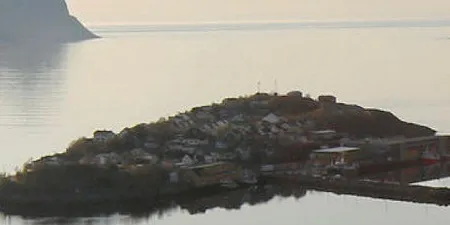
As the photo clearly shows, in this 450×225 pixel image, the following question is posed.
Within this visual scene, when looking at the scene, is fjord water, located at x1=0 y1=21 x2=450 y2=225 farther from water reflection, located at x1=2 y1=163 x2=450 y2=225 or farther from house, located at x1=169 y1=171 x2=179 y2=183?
house, located at x1=169 y1=171 x2=179 y2=183

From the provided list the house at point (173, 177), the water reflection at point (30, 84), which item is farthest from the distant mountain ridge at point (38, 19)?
the house at point (173, 177)

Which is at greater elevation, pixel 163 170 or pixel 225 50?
pixel 225 50

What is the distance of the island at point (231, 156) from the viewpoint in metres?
5.48

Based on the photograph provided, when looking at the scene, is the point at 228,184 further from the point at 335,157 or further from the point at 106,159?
the point at 335,157

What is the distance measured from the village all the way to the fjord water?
0.52m

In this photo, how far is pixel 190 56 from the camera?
1894 cm

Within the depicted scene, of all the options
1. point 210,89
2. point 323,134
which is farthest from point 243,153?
point 210,89

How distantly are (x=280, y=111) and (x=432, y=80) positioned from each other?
5.24m

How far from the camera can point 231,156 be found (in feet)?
21.1

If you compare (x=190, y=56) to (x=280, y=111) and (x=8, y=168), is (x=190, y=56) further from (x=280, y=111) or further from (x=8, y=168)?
(x=8, y=168)

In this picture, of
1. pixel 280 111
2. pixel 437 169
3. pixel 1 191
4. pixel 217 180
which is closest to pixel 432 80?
pixel 280 111

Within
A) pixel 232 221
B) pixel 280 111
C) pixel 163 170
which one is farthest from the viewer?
pixel 280 111

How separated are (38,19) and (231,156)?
22.3m

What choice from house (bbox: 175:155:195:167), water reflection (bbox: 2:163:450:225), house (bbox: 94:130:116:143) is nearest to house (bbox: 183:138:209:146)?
house (bbox: 175:155:195:167)
